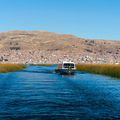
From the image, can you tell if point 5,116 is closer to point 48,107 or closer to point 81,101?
point 48,107

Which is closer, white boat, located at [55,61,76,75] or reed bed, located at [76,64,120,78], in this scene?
reed bed, located at [76,64,120,78]

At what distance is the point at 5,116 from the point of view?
2923 cm

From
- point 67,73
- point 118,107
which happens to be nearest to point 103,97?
point 118,107

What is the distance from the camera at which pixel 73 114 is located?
1195 inches

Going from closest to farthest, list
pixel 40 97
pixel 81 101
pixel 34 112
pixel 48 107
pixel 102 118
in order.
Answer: pixel 102 118, pixel 34 112, pixel 48 107, pixel 81 101, pixel 40 97

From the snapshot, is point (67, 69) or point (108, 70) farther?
point (67, 69)

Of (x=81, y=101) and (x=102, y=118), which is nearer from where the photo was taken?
(x=102, y=118)

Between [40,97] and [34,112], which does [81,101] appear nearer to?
[40,97]

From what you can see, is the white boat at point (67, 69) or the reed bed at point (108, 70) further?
the white boat at point (67, 69)

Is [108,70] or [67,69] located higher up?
[67,69]

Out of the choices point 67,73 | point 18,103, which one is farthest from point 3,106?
point 67,73

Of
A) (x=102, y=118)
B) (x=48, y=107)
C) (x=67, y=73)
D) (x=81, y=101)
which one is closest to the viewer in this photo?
(x=102, y=118)

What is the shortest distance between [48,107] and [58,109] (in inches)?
54.1

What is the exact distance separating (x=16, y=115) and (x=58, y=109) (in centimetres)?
407
